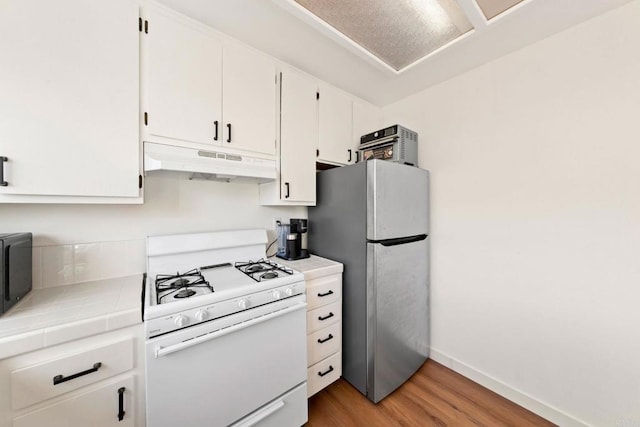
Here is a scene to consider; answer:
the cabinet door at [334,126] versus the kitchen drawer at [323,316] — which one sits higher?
the cabinet door at [334,126]

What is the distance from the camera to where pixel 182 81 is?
4.39ft

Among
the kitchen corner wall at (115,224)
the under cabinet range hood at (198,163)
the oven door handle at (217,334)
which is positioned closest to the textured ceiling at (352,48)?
the under cabinet range hood at (198,163)

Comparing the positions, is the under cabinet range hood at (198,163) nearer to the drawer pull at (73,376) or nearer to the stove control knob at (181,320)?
the stove control knob at (181,320)

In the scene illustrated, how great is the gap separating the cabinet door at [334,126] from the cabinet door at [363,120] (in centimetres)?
9

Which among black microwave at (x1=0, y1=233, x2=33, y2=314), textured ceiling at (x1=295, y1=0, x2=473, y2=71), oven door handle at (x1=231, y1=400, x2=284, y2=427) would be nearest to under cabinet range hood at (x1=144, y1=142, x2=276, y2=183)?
black microwave at (x1=0, y1=233, x2=33, y2=314)

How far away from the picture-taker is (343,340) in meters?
1.78

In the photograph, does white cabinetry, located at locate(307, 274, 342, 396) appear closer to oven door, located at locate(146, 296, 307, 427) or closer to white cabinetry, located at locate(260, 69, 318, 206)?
A: oven door, located at locate(146, 296, 307, 427)

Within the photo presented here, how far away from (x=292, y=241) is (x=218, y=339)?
88 centimetres

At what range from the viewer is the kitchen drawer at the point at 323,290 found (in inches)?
61.2

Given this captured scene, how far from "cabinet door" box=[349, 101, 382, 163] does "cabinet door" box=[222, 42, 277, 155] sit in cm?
89

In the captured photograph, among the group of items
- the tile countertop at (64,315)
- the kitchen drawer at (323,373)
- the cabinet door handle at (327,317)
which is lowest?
the kitchen drawer at (323,373)

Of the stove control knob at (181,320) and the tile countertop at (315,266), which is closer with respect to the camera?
the stove control knob at (181,320)

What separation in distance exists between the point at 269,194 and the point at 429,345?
1.95 meters

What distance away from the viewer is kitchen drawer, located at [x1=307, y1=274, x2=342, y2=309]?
1554mm
